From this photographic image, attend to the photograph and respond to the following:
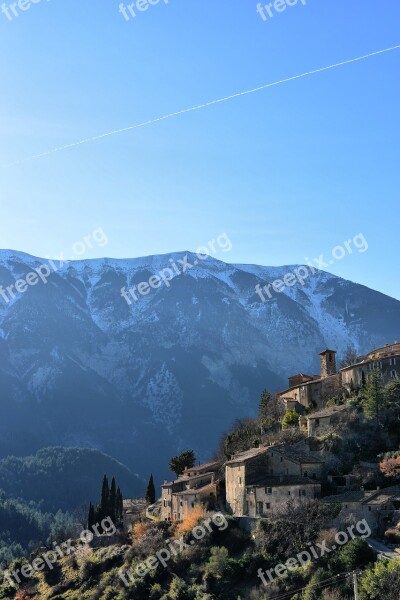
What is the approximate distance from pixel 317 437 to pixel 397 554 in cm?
2343

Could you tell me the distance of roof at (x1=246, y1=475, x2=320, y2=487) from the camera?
7836cm

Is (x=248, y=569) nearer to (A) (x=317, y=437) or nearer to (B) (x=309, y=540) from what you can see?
(B) (x=309, y=540)

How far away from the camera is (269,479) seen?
268 feet

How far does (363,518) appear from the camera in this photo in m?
71.4

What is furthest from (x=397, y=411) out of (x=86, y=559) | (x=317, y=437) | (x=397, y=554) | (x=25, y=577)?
(x=25, y=577)

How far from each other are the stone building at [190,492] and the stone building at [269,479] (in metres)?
3.89

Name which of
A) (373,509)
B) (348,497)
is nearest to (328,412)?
(348,497)

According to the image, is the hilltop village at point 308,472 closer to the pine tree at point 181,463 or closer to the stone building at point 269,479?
the stone building at point 269,479

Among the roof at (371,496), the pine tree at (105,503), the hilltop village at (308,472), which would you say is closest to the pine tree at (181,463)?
the pine tree at (105,503)
